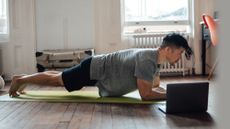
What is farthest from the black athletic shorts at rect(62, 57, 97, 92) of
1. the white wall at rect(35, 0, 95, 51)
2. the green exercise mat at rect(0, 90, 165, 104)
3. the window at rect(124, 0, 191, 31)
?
the window at rect(124, 0, 191, 31)

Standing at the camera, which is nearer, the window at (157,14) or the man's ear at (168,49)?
the man's ear at (168,49)

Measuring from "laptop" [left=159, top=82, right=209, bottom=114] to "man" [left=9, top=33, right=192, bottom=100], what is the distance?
1.03 feet

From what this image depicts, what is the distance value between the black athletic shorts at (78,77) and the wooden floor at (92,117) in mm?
191

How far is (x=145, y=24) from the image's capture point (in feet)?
16.8

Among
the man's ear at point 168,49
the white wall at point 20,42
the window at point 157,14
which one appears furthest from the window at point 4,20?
the man's ear at point 168,49

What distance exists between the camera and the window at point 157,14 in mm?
5098

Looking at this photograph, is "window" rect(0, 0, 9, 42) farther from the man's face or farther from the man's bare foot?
the man's face

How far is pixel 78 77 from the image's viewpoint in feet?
9.47

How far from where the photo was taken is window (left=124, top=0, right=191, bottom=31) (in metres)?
5.10

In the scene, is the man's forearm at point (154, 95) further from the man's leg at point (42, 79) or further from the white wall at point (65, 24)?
the white wall at point (65, 24)

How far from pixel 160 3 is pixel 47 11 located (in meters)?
1.63

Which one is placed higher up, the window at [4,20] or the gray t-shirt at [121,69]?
the window at [4,20]

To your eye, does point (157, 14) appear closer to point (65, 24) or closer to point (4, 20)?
point (65, 24)

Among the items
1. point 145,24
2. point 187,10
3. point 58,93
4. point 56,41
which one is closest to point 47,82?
point 58,93
